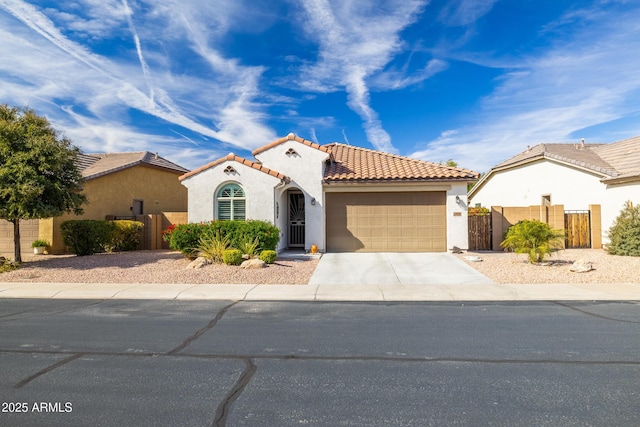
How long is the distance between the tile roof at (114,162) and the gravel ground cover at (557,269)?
16578 mm

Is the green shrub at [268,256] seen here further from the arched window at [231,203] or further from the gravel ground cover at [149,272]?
the arched window at [231,203]

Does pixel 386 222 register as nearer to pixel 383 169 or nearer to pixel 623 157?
pixel 383 169

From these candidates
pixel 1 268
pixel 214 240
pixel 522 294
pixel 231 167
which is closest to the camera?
pixel 522 294

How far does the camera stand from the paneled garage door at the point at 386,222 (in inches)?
632

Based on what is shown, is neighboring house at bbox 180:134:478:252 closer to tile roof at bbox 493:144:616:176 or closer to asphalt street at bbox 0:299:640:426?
tile roof at bbox 493:144:616:176

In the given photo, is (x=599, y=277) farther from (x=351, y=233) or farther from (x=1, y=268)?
(x=1, y=268)

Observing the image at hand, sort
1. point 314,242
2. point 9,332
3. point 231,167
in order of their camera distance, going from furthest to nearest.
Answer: point 314,242
point 231,167
point 9,332

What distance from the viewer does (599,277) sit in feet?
34.8

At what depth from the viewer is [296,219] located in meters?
17.5

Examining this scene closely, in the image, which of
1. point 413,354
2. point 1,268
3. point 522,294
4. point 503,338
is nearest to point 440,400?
point 413,354

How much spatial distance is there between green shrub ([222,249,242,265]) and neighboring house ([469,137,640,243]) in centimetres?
1537

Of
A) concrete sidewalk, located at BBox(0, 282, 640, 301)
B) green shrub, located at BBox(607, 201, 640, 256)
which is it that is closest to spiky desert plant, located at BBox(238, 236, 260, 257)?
concrete sidewalk, located at BBox(0, 282, 640, 301)

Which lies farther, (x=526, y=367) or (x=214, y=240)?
(x=214, y=240)

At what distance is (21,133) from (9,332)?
8927mm
